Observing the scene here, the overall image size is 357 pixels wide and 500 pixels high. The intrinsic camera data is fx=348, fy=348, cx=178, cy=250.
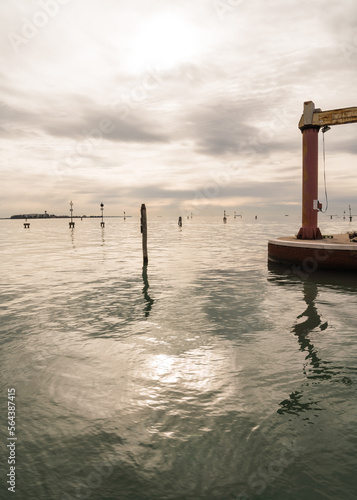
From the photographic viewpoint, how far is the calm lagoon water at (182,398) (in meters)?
3.99

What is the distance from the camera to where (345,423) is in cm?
500

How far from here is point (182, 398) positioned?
18.7 feet

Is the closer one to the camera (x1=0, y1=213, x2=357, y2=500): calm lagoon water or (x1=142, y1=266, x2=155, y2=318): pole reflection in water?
(x1=0, y1=213, x2=357, y2=500): calm lagoon water

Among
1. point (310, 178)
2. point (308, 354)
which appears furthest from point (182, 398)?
point (310, 178)

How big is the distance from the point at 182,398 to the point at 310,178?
1742cm

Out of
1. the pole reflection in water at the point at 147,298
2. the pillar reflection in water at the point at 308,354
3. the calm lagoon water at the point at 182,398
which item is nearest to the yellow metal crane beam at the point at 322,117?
the pillar reflection in water at the point at 308,354

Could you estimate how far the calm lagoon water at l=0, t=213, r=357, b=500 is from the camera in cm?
399

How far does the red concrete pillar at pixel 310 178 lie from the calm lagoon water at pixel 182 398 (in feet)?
28.2

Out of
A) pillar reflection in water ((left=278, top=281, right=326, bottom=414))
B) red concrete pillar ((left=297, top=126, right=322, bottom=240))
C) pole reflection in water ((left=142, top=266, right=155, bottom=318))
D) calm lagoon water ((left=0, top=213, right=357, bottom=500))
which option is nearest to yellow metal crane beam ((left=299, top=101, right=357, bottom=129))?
red concrete pillar ((left=297, top=126, right=322, bottom=240))

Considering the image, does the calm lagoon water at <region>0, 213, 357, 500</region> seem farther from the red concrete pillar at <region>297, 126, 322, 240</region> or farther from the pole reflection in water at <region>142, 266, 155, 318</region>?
the red concrete pillar at <region>297, 126, 322, 240</region>

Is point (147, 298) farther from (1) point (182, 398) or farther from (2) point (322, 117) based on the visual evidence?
(2) point (322, 117)

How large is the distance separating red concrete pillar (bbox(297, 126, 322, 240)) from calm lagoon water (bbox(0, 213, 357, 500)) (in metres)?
8.59

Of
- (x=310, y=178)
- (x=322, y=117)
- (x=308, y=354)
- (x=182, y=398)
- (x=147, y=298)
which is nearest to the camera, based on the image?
(x=182, y=398)

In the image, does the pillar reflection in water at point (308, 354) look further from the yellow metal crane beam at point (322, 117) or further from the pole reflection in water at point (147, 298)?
the yellow metal crane beam at point (322, 117)
